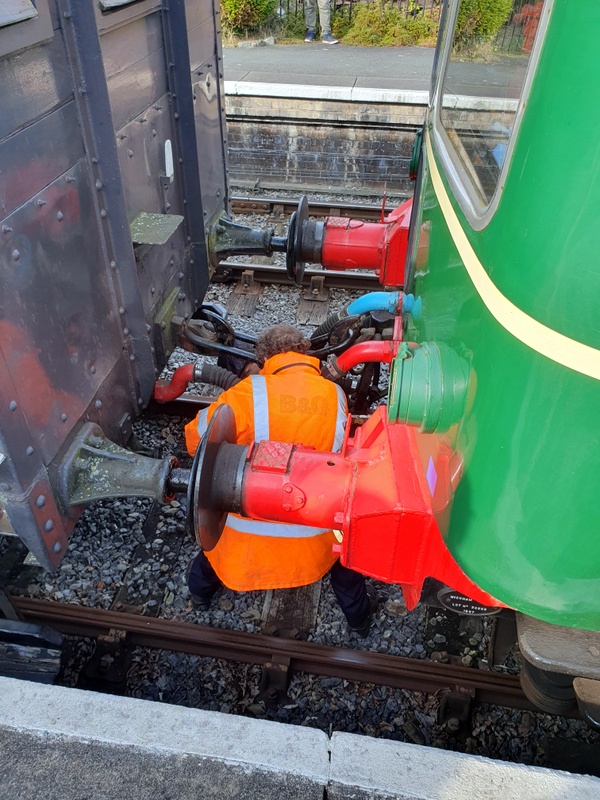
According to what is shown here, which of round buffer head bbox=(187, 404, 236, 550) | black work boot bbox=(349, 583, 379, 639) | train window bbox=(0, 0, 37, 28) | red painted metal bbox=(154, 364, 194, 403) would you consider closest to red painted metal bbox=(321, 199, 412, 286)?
red painted metal bbox=(154, 364, 194, 403)

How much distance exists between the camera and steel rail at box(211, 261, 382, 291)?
20.5 ft

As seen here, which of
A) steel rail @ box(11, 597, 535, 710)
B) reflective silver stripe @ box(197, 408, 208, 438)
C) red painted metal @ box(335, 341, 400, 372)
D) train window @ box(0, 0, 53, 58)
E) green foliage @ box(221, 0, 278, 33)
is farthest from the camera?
green foliage @ box(221, 0, 278, 33)

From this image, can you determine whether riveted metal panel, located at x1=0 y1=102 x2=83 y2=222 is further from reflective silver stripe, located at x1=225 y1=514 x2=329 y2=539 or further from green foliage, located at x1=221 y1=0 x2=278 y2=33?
green foliage, located at x1=221 y1=0 x2=278 y2=33

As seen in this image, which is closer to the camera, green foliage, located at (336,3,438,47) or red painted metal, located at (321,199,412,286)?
red painted metal, located at (321,199,412,286)

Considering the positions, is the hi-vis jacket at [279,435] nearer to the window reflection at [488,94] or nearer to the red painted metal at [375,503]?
the red painted metal at [375,503]

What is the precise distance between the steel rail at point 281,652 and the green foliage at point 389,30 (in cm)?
1361

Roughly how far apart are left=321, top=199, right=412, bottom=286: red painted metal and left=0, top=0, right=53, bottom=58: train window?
248 centimetres

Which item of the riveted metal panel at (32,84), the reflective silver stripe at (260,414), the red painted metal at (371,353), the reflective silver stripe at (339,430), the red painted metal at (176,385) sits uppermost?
the riveted metal panel at (32,84)

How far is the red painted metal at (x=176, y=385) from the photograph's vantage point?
384cm

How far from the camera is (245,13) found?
43.8 feet

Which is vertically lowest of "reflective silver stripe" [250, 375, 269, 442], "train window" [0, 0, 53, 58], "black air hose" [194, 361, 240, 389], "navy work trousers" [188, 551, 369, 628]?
"navy work trousers" [188, 551, 369, 628]

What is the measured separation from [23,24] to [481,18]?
154cm

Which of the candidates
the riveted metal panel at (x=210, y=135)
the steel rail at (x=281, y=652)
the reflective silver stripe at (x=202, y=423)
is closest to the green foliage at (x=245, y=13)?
the riveted metal panel at (x=210, y=135)

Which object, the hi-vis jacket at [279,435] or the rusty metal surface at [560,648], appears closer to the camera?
the rusty metal surface at [560,648]
